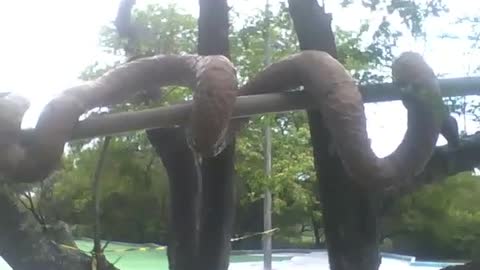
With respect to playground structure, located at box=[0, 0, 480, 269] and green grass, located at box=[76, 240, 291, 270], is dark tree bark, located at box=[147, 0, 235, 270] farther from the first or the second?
green grass, located at box=[76, 240, 291, 270]

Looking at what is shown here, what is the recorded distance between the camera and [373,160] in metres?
0.67

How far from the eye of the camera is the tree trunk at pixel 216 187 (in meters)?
1.04

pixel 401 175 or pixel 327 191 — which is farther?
pixel 327 191

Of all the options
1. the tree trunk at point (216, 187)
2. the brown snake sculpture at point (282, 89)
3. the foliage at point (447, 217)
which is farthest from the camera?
the foliage at point (447, 217)

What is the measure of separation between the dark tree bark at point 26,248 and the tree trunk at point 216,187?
19 cm

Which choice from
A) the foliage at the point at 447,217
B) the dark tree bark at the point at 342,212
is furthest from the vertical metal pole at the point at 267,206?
the dark tree bark at the point at 342,212

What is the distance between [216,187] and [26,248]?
0.34m

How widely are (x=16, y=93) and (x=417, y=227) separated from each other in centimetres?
105

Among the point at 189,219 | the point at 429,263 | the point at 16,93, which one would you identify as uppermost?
the point at 16,93

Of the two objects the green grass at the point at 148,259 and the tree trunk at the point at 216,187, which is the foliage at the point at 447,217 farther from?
the tree trunk at the point at 216,187

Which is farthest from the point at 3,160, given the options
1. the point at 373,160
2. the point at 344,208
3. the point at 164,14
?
the point at 164,14

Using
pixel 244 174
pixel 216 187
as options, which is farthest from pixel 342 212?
pixel 244 174

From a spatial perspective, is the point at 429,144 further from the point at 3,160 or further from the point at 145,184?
the point at 145,184

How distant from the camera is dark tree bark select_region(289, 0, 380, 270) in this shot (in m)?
0.94
